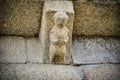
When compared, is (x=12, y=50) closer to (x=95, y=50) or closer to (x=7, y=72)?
(x=7, y=72)

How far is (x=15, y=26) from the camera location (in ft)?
8.74

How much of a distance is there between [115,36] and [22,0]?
0.68 metres

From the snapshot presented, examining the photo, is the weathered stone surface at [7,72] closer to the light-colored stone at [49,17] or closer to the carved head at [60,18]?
the light-colored stone at [49,17]

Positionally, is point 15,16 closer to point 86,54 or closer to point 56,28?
point 56,28

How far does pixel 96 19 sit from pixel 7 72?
69cm

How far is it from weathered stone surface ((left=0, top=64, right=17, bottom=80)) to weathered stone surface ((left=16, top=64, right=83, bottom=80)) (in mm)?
29

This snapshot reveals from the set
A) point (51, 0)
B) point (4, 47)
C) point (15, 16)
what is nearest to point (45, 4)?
point (51, 0)

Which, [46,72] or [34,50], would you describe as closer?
[46,72]

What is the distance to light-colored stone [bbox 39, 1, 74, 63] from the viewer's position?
253 centimetres

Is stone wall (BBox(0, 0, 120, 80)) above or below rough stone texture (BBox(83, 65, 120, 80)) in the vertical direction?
above

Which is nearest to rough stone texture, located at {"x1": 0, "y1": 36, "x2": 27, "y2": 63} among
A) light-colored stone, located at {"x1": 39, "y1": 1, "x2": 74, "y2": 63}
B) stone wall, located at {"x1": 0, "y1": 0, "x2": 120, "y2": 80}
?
stone wall, located at {"x1": 0, "y1": 0, "x2": 120, "y2": 80}

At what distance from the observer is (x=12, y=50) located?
8.50 ft

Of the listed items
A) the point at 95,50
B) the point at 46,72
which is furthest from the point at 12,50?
the point at 95,50

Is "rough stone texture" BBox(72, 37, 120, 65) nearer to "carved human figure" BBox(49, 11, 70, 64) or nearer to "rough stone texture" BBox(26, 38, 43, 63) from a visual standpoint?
"carved human figure" BBox(49, 11, 70, 64)
